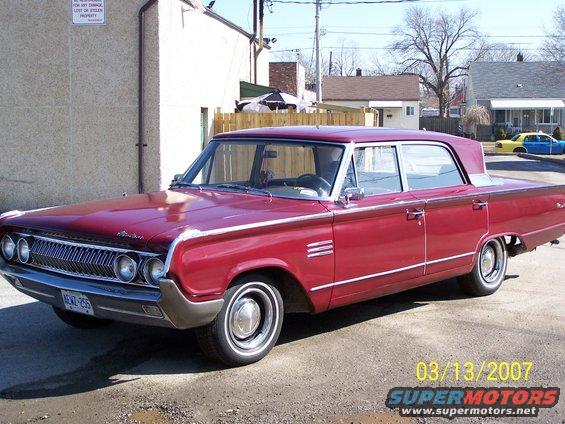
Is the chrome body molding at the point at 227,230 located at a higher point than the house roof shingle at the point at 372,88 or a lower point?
lower

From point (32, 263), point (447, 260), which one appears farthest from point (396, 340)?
point (32, 263)

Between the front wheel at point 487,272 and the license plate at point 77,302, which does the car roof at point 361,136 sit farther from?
the license plate at point 77,302

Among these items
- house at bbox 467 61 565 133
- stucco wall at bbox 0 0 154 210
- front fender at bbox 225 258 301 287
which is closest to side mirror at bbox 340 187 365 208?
front fender at bbox 225 258 301 287

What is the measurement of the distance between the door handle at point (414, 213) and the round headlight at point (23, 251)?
3.03 metres

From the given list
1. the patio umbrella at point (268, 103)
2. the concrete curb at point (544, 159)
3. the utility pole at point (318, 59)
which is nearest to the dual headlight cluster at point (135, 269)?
the patio umbrella at point (268, 103)

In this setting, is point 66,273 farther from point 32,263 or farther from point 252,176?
point 252,176

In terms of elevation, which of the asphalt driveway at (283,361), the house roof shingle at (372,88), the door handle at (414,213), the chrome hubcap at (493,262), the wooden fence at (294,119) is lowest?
the asphalt driveway at (283,361)

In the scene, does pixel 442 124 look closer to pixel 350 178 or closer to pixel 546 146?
pixel 546 146

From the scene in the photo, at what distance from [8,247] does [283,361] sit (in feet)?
7.35

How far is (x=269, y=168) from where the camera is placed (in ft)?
20.1

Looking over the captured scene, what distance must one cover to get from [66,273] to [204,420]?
1.55 meters

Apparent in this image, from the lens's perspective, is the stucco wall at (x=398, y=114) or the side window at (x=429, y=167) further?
the stucco wall at (x=398, y=114)

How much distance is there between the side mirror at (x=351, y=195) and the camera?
18.5 ft

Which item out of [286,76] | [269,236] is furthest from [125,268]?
[286,76]
